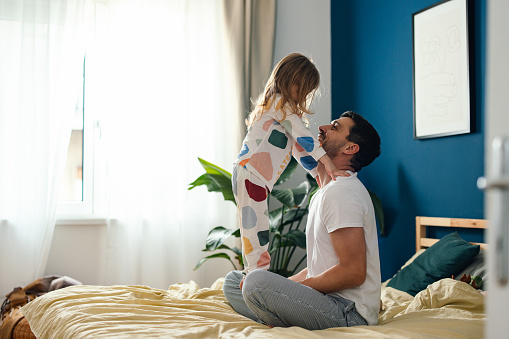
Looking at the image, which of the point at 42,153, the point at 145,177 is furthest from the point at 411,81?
the point at 42,153

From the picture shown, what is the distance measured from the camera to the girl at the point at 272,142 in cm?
224

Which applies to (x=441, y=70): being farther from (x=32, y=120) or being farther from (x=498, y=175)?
(x=32, y=120)

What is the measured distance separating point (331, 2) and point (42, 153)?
242 cm

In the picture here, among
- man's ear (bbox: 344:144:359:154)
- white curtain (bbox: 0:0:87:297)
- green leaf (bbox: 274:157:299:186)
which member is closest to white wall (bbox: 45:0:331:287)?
green leaf (bbox: 274:157:299:186)

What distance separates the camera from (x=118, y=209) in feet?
11.7

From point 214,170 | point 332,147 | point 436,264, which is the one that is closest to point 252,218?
point 332,147

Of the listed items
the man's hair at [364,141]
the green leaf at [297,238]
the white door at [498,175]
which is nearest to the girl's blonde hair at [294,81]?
the man's hair at [364,141]

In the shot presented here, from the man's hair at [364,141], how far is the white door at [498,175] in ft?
3.11

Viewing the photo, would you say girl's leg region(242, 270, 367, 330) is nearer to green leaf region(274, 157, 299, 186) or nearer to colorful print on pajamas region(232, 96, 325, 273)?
colorful print on pajamas region(232, 96, 325, 273)

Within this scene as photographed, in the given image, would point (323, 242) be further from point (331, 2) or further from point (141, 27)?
point (331, 2)

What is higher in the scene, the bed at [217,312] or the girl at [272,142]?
the girl at [272,142]

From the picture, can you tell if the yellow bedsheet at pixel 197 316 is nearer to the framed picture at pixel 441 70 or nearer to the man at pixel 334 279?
the man at pixel 334 279

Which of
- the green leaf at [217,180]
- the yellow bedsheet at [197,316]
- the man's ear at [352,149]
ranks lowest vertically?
the yellow bedsheet at [197,316]

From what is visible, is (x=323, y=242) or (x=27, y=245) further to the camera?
(x=27, y=245)
